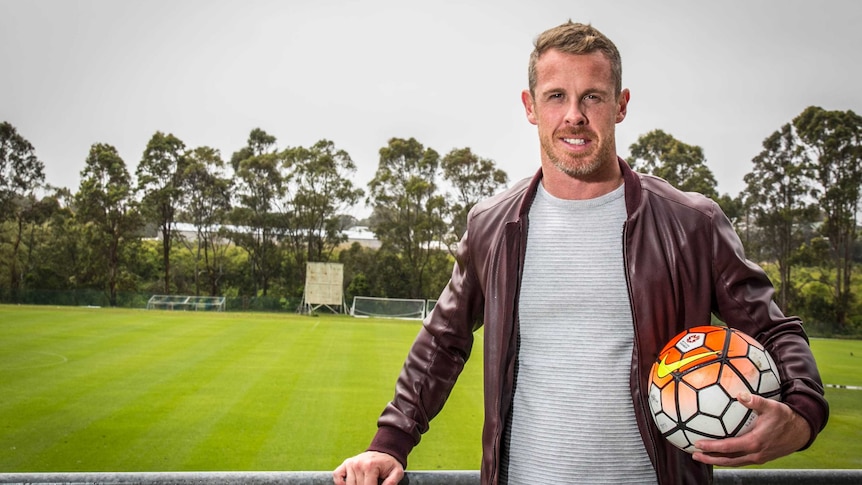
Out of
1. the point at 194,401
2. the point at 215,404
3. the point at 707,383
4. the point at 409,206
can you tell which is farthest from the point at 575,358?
the point at 409,206

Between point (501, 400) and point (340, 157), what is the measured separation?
4866 cm

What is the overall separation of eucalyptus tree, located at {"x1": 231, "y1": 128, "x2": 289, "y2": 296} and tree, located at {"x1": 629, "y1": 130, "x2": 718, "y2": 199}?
2367 centimetres

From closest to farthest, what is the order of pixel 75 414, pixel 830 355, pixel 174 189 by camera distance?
pixel 75 414 < pixel 830 355 < pixel 174 189

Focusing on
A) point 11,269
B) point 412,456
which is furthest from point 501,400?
point 11,269

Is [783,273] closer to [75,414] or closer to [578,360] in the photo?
[75,414]

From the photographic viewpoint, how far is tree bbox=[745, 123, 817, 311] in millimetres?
44219

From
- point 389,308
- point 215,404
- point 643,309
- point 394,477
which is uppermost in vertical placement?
point 643,309

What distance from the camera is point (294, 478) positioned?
1.52 meters

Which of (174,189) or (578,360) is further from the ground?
(174,189)

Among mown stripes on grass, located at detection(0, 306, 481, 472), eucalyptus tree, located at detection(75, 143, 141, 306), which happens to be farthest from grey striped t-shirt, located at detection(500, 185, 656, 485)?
eucalyptus tree, located at detection(75, 143, 141, 306)

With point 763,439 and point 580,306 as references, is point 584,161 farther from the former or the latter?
point 763,439

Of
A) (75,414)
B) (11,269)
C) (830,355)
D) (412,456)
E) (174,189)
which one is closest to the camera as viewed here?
(412,456)

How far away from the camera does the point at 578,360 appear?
67.2 inches

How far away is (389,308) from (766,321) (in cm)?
3739
